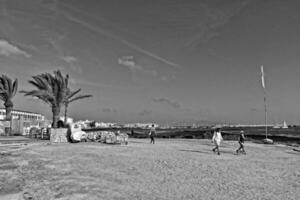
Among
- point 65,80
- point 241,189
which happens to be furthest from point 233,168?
point 65,80

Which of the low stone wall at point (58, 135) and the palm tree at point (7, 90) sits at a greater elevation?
the palm tree at point (7, 90)

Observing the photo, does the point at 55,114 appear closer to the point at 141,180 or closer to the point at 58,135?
the point at 58,135

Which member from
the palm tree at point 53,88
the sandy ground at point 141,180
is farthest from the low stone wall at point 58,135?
the sandy ground at point 141,180

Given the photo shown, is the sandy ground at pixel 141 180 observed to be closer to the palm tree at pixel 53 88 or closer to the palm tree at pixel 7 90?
the palm tree at pixel 53 88

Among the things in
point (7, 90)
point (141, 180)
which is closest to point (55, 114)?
point (7, 90)

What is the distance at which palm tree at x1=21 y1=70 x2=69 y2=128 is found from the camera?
86.4 ft

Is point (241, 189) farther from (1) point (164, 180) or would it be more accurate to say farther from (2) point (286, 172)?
(2) point (286, 172)

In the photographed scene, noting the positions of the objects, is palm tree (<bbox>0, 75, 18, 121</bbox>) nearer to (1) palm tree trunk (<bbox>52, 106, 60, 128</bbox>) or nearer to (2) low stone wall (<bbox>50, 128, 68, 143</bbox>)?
(1) palm tree trunk (<bbox>52, 106, 60, 128</bbox>)

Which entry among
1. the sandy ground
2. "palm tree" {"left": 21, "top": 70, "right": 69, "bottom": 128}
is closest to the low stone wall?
"palm tree" {"left": 21, "top": 70, "right": 69, "bottom": 128}

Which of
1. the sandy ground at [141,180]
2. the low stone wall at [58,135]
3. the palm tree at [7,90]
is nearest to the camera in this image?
the sandy ground at [141,180]

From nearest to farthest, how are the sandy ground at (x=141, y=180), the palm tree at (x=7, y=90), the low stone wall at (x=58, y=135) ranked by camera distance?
the sandy ground at (x=141, y=180)
the low stone wall at (x=58, y=135)
the palm tree at (x=7, y=90)

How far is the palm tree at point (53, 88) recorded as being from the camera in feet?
86.4

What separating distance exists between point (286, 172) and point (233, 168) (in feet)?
6.20

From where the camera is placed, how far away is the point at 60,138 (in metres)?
22.4
